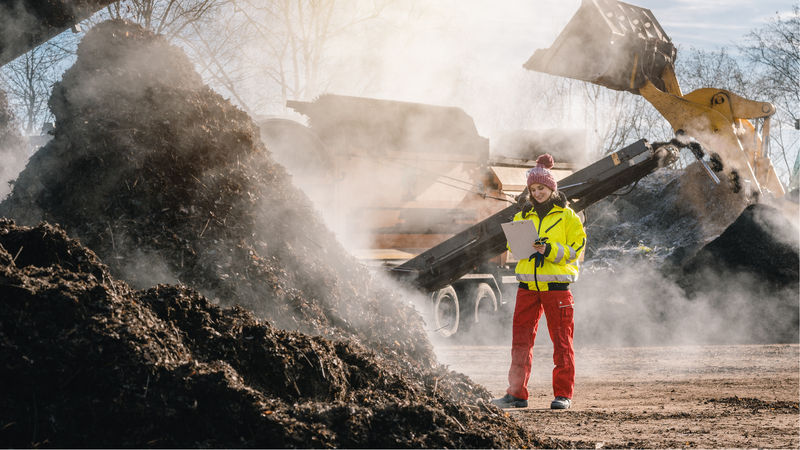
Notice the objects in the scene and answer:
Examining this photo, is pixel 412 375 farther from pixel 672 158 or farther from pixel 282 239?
pixel 672 158

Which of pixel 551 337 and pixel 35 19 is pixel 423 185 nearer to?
pixel 551 337

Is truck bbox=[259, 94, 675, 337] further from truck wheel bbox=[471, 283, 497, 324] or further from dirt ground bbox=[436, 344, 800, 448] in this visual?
dirt ground bbox=[436, 344, 800, 448]

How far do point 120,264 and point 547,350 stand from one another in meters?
5.58

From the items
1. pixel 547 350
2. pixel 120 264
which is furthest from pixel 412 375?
pixel 547 350

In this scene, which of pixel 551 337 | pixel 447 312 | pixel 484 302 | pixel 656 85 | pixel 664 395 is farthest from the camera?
pixel 484 302

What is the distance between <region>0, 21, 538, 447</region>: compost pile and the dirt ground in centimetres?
80

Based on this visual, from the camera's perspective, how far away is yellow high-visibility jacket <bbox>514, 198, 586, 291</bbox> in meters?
4.11

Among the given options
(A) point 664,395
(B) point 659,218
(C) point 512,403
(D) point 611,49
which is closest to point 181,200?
(C) point 512,403

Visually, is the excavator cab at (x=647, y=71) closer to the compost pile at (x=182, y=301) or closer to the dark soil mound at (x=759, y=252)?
the dark soil mound at (x=759, y=252)

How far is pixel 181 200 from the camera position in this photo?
352 cm

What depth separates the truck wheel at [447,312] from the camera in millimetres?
7879

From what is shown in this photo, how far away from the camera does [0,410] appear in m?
1.95

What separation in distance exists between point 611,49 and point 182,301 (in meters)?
6.73

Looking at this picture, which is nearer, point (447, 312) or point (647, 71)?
point (647, 71)
